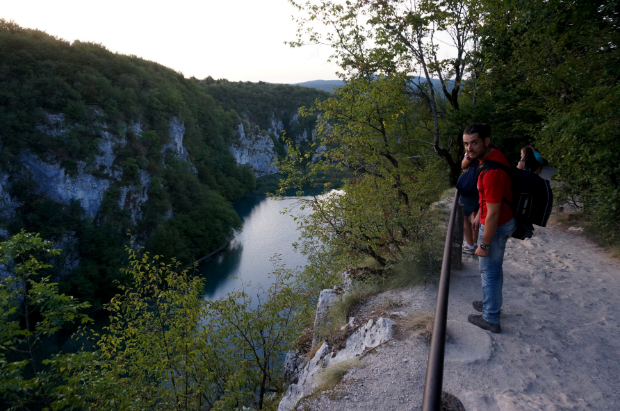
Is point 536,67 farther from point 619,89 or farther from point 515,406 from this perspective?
point 515,406

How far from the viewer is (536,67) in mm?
7324

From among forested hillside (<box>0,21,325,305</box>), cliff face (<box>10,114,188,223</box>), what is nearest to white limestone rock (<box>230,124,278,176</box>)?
forested hillside (<box>0,21,325,305</box>)

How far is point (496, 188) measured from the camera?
2496 millimetres

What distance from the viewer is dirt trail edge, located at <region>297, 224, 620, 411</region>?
2.23 m

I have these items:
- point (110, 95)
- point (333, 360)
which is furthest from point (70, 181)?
point (333, 360)

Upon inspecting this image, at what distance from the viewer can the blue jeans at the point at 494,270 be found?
2666 mm

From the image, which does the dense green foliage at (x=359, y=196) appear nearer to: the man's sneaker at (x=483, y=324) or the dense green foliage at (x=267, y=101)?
the man's sneaker at (x=483, y=324)

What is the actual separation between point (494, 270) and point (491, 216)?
530 millimetres

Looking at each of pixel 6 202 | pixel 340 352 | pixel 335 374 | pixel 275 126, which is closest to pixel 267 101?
pixel 275 126

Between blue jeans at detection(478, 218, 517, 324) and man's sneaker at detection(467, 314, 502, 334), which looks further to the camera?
man's sneaker at detection(467, 314, 502, 334)

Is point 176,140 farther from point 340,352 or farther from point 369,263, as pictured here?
point 340,352

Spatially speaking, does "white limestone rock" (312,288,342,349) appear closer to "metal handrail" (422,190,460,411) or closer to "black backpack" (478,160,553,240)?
"black backpack" (478,160,553,240)

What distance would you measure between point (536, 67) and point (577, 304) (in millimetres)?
5999

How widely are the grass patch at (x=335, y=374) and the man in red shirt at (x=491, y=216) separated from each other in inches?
50.3
